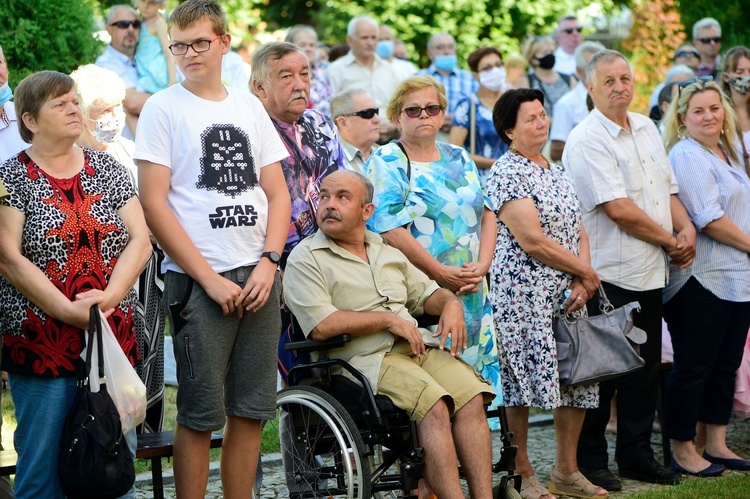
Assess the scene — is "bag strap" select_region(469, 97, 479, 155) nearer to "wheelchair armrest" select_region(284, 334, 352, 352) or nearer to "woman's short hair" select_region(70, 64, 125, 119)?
"woman's short hair" select_region(70, 64, 125, 119)

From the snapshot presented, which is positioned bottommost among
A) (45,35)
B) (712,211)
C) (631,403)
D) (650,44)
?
(631,403)

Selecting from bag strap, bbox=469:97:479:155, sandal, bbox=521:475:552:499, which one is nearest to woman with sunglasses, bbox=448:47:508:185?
bag strap, bbox=469:97:479:155

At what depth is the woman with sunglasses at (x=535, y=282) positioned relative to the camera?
5547 mm

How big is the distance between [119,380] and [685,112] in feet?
12.9

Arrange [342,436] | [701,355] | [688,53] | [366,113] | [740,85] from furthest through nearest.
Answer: [688,53]
[740,85]
[366,113]
[701,355]
[342,436]

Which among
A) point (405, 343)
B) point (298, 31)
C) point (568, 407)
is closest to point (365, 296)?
point (405, 343)

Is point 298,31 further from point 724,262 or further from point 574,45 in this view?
point 724,262

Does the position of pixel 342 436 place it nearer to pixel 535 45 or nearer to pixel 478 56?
pixel 478 56

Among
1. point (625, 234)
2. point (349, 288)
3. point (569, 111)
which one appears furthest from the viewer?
point (569, 111)

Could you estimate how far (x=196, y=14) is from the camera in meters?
4.32

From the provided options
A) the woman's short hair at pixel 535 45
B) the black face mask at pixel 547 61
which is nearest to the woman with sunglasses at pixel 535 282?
the black face mask at pixel 547 61

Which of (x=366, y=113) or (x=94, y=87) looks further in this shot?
(x=366, y=113)

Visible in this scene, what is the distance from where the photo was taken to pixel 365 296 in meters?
4.96

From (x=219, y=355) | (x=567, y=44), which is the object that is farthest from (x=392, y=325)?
(x=567, y=44)
